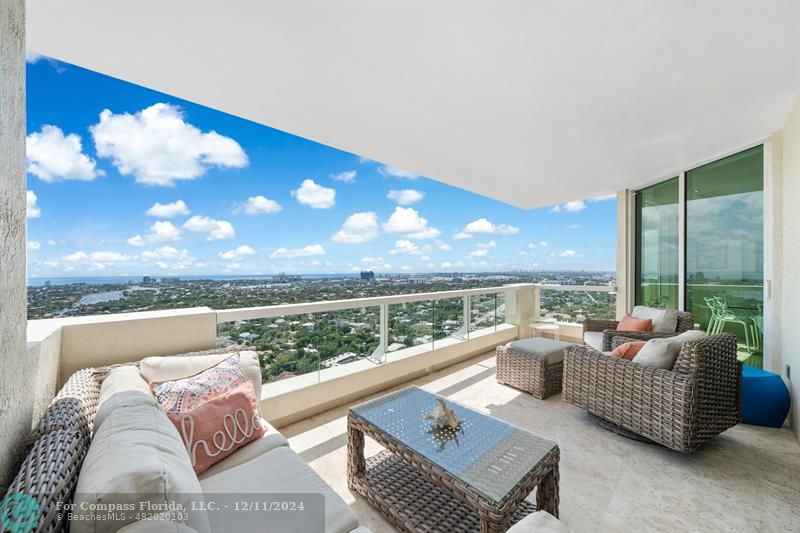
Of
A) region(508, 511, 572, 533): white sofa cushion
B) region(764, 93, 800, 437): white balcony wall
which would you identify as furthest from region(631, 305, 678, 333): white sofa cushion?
region(508, 511, 572, 533): white sofa cushion

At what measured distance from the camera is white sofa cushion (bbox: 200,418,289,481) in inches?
59.7

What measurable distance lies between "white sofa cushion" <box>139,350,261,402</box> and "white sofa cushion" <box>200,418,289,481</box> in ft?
1.36

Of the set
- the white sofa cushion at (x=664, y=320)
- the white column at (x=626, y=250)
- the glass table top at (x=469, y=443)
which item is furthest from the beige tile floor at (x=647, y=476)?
the white column at (x=626, y=250)

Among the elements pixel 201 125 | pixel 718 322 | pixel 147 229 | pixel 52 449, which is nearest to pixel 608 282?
pixel 718 322

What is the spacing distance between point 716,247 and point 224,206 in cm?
882

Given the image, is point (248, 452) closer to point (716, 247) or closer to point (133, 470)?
point (133, 470)

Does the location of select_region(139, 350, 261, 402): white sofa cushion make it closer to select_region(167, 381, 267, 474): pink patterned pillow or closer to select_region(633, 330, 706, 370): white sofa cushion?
select_region(167, 381, 267, 474): pink patterned pillow

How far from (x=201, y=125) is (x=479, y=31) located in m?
5.11

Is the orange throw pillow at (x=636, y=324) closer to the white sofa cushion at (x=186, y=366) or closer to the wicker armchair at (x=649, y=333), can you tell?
the wicker armchair at (x=649, y=333)

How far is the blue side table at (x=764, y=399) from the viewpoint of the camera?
8.85 ft

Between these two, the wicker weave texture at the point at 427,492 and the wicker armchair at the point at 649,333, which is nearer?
the wicker weave texture at the point at 427,492

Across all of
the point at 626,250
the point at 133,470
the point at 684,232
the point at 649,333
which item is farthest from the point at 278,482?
the point at 626,250

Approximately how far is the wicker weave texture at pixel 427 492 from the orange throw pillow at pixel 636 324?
292cm

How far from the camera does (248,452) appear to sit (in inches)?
64.0
